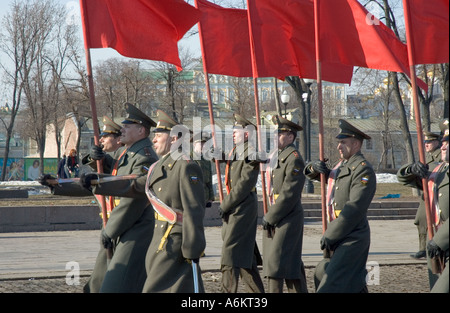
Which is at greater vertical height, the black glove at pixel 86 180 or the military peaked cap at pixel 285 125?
the military peaked cap at pixel 285 125

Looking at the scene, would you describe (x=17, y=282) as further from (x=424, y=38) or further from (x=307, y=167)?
(x=424, y=38)

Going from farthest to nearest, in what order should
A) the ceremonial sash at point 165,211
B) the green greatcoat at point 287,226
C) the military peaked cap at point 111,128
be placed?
the military peaked cap at point 111,128 < the green greatcoat at point 287,226 < the ceremonial sash at point 165,211

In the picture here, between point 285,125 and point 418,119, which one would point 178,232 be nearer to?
point 418,119

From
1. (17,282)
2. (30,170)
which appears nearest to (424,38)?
(17,282)

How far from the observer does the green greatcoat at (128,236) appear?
6578 millimetres

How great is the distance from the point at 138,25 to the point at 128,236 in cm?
313

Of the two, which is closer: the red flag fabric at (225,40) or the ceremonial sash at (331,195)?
the ceremonial sash at (331,195)

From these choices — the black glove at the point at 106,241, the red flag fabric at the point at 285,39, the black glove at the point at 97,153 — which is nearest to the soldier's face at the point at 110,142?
the black glove at the point at 97,153

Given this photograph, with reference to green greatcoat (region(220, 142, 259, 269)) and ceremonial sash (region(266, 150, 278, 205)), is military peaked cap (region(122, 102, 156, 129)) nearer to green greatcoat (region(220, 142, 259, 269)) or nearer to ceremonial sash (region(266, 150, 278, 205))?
green greatcoat (region(220, 142, 259, 269))

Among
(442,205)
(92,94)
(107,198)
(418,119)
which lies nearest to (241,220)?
(107,198)

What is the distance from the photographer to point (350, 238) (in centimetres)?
746

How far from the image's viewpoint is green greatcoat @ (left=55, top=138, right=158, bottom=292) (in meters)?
6.58

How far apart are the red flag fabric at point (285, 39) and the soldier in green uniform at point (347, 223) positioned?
2.82 metres

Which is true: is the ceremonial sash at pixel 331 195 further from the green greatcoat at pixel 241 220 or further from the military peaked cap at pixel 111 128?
the military peaked cap at pixel 111 128
